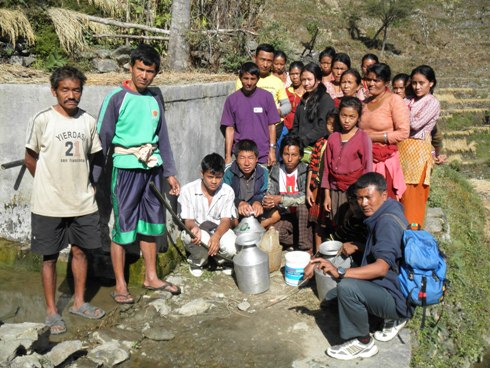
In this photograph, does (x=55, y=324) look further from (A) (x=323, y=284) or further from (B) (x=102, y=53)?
(B) (x=102, y=53)

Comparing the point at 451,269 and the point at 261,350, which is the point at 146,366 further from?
the point at 451,269

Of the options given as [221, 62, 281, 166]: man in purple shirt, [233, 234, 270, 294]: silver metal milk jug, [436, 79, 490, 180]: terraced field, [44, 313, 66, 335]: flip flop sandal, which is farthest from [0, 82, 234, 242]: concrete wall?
[436, 79, 490, 180]: terraced field

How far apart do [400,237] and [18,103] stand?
140 inches

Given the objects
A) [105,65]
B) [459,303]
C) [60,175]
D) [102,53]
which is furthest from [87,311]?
[102,53]

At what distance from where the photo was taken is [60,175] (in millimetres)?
3967

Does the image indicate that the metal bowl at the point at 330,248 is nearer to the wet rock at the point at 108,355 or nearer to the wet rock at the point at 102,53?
the wet rock at the point at 108,355

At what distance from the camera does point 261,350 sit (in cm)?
403

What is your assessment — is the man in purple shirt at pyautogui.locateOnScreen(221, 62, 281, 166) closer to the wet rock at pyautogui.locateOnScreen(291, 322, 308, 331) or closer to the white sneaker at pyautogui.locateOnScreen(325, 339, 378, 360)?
the wet rock at pyautogui.locateOnScreen(291, 322, 308, 331)

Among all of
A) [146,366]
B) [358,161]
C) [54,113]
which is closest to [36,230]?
[54,113]

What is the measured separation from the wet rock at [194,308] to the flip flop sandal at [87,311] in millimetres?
659

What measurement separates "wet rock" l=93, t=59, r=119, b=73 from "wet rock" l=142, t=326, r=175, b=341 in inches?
187

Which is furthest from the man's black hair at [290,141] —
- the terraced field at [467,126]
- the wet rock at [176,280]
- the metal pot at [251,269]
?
the terraced field at [467,126]

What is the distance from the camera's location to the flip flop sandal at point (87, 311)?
4.25 m

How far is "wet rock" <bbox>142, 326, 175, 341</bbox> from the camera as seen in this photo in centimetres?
413
